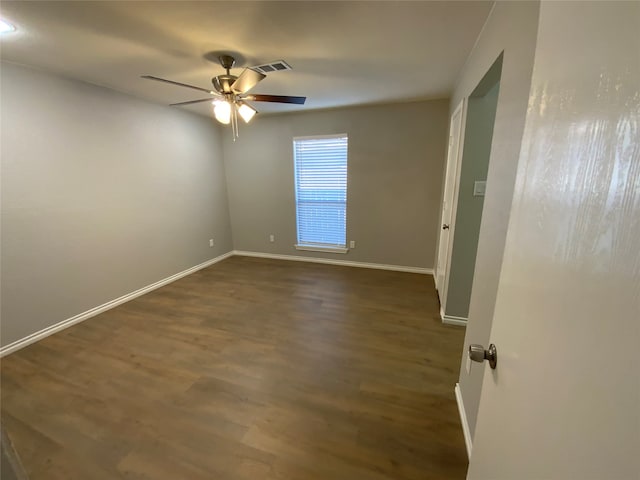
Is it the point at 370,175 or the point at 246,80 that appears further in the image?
the point at 370,175

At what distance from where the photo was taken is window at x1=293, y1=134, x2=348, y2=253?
4078 millimetres

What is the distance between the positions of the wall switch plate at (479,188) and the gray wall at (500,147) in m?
0.82

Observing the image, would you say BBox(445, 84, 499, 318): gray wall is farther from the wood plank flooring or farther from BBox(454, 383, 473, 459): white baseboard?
BBox(454, 383, 473, 459): white baseboard

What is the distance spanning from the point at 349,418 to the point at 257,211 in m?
→ 3.75

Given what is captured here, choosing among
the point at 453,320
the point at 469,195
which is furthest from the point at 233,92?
the point at 453,320

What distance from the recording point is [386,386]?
188cm

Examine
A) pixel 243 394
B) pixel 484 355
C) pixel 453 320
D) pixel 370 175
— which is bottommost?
pixel 243 394

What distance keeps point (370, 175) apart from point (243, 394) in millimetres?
3189

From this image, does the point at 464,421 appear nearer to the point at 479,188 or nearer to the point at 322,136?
the point at 479,188

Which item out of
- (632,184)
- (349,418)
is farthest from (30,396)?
(632,184)

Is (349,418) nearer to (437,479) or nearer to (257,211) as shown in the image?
(437,479)

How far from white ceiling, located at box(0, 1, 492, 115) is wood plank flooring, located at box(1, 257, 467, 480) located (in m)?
2.41

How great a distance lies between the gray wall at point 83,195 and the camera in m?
2.29

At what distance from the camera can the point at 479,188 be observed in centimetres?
218
